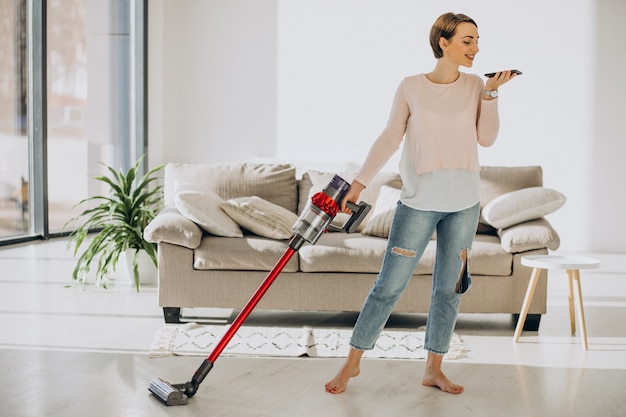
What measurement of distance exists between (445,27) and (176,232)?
1.77 m

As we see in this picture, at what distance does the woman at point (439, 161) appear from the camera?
2953 mm

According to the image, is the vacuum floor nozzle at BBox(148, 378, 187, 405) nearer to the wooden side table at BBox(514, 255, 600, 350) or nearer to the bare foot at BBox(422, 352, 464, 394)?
the bare foot at BBox(422, 352, 464, 394)

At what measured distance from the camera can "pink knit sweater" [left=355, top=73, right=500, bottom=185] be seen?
9.68ft

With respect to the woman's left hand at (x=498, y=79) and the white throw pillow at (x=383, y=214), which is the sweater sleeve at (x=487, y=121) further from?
the white throw pillow at (x=383, y=214)

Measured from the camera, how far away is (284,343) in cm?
383

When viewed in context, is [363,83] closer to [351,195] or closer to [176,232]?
[176,232]

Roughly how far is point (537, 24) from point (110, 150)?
3.64 metres

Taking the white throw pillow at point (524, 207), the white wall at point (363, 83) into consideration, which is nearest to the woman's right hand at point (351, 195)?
the white throw pillow at point (524, 207)

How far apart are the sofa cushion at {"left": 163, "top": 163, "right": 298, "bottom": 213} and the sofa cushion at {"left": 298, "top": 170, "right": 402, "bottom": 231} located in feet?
0.16

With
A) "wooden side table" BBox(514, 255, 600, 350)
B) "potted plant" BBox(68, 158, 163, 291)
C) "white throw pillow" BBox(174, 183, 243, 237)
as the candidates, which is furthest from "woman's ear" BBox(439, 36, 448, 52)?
"potted plant" BBox(68, 158, 163, 291)

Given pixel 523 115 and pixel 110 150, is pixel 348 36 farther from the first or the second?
pixel 110 150

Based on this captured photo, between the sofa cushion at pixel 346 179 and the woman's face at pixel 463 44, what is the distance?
1.80 meters

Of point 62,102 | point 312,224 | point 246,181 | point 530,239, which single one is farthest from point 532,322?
point 62,102

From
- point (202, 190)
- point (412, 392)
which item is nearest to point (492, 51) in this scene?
point (202, 190)
